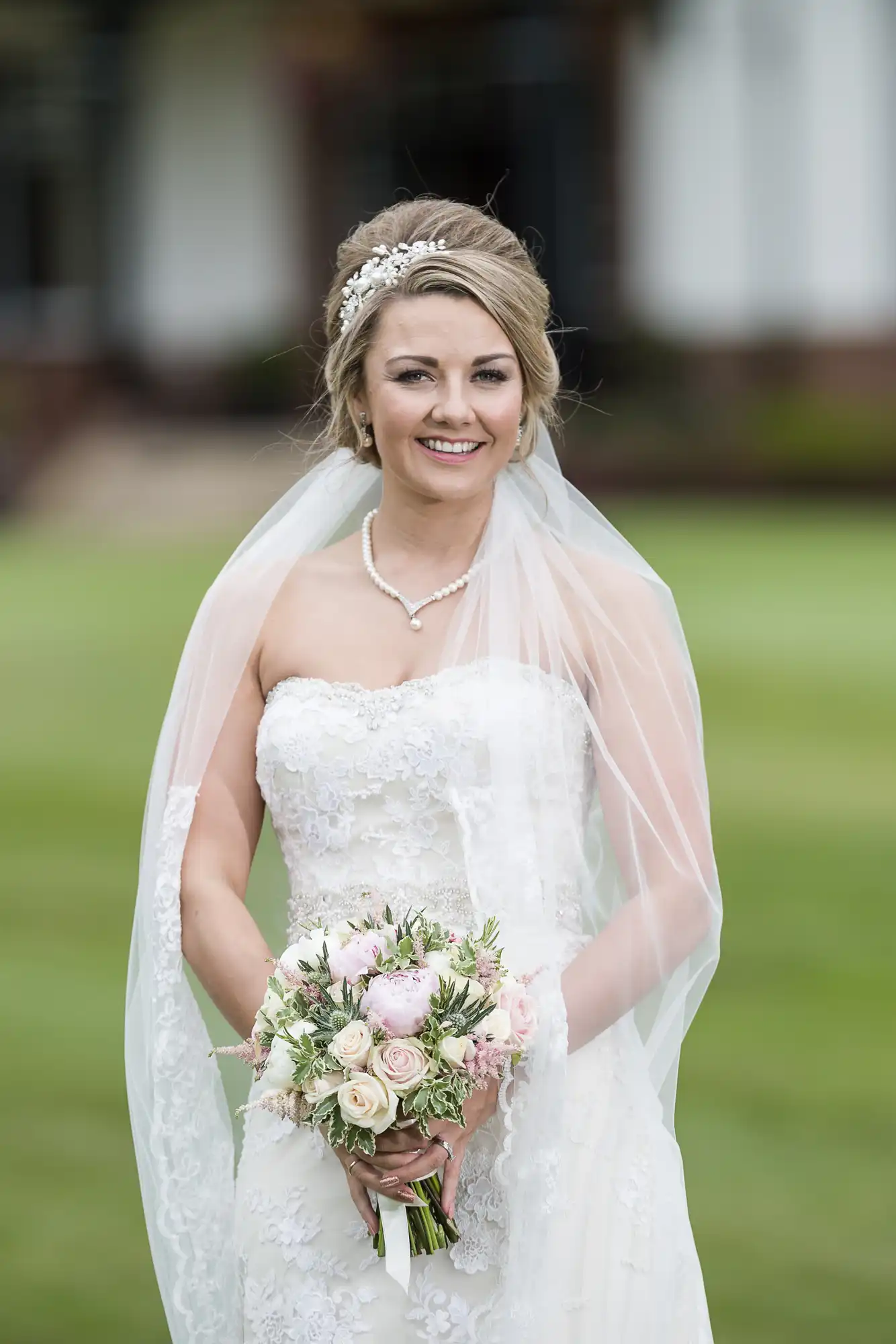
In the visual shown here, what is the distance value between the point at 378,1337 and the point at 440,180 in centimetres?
2323

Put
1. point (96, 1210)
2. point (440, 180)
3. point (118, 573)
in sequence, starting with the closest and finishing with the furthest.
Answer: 1. point (96, 1210)
2. point (118, 573)
3. point (440, 180)

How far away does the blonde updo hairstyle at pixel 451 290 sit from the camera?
354 cm

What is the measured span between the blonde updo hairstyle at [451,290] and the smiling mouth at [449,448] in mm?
195

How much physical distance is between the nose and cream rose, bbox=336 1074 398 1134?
1.16 m

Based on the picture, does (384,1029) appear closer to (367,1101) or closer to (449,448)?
(367,1101)

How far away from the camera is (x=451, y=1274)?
3.44 metres

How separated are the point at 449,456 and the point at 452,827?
0.67 meters

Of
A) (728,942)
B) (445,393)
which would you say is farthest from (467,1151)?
(728,942)

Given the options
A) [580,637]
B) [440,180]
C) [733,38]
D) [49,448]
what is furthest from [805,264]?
[580,637]

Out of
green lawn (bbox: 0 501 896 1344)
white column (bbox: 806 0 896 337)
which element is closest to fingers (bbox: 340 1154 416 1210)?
green lawn (bbox: 0 501 896 1344)

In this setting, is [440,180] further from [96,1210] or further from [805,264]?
[96,1210]

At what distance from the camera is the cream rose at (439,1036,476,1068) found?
304 centimetres

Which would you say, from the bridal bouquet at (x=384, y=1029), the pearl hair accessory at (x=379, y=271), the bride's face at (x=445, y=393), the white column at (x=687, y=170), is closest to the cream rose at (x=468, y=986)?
the bridal bouquet at (x=384, y=1029)
